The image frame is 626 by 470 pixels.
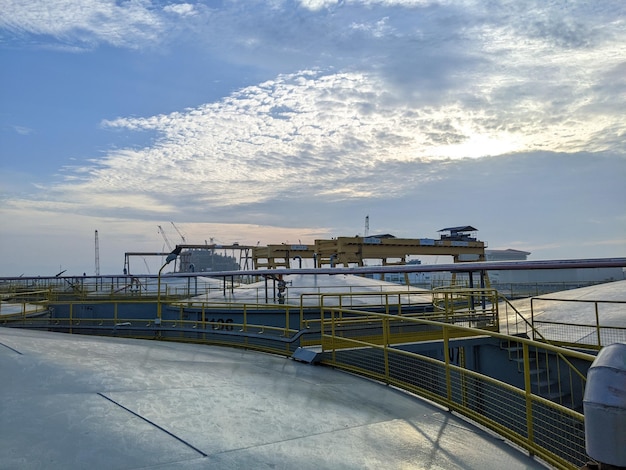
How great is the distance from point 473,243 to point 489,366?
70.4 ft

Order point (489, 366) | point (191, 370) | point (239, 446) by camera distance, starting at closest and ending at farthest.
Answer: point (239, 446) < point (191, 370) < point (489, 366)

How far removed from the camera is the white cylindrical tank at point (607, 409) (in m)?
3.64

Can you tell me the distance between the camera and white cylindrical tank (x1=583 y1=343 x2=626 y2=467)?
364 centimetres

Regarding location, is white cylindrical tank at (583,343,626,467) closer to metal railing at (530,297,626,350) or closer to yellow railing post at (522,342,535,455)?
yellow railing post at (522,342,535,455)

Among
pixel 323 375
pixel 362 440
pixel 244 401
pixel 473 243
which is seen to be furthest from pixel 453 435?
pixel 473 243

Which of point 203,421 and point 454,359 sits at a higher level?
point 203,421

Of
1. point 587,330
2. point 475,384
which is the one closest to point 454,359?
point 475,384

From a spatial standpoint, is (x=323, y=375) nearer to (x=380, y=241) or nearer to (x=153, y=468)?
(x=153, y=468)

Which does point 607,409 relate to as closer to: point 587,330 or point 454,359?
point 454,359

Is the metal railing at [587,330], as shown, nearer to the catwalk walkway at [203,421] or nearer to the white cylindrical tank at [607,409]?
the catwalk walkway at [203,421]

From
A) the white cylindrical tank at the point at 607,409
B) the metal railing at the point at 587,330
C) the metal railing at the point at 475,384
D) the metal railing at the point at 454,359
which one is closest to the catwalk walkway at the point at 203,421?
the metal railing at the point at 475,384

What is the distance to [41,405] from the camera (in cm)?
482

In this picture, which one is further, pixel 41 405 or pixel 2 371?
pixel 2 371

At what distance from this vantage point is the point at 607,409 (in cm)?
368
